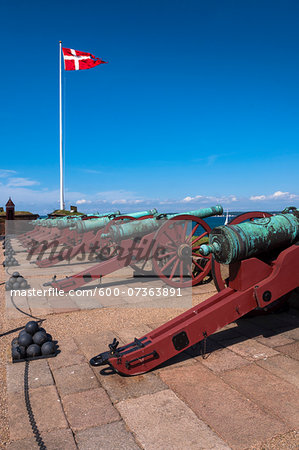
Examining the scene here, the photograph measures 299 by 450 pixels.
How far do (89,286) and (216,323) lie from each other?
194 inches

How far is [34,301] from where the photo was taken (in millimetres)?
6812

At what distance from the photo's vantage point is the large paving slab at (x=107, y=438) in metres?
2.52

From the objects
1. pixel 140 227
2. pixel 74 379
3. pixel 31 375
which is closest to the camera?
pixel 74 379

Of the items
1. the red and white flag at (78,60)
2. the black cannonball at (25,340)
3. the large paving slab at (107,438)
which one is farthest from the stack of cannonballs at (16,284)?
the red and white flag at (78,60)

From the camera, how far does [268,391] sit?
3.23 metres

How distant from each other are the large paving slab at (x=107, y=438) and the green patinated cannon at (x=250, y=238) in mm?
1859

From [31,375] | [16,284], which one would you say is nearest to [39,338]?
[31,375]

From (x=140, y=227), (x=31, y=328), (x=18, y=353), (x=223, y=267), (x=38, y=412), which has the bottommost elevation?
(x=38, y=412)

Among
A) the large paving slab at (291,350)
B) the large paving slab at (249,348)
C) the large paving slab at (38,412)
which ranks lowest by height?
the large paving slab at (38,412)

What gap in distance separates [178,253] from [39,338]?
148 inches

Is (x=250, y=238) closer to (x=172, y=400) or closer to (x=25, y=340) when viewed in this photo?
(x=172, y=400)

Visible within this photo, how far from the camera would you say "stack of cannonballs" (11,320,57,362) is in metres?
4.04

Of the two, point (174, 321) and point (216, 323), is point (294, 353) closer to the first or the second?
point (216, 323)

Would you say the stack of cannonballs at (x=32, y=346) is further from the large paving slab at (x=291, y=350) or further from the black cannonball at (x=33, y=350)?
the large paving slab at (x=291, y=350)
